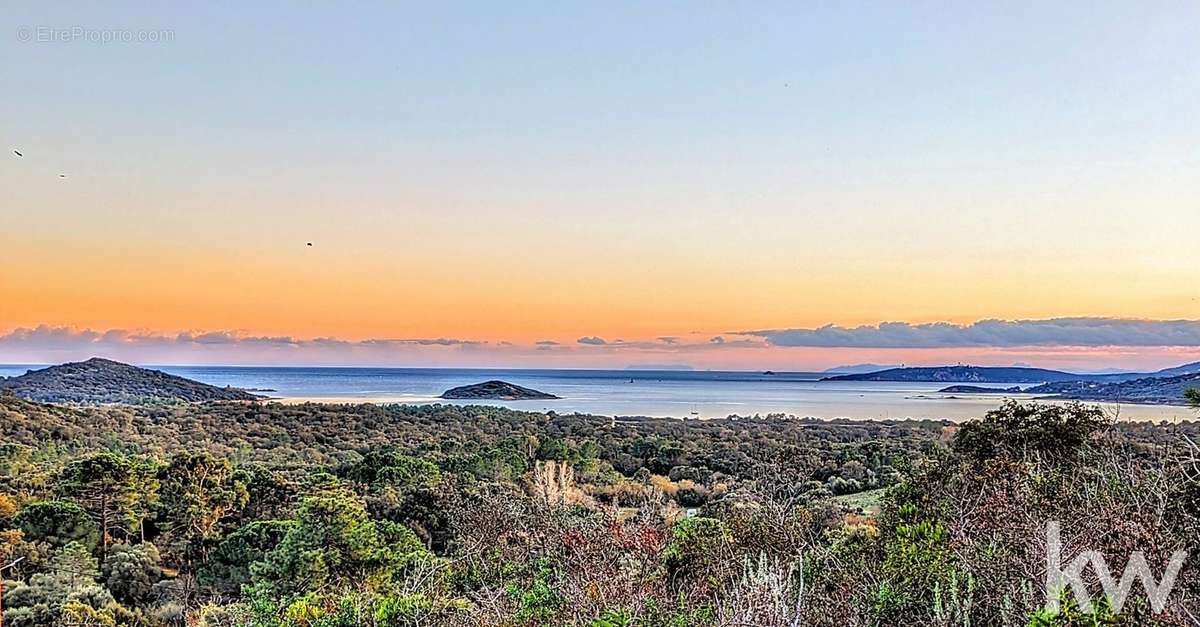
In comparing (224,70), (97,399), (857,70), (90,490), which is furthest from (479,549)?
(97,399)

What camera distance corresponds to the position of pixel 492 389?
2955 inches

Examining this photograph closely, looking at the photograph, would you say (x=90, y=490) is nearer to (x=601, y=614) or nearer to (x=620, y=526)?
(x=620, y=526)

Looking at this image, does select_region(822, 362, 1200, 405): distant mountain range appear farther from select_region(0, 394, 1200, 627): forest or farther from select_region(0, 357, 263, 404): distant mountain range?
select_region(0, 357, 263, 404): distant mountain range

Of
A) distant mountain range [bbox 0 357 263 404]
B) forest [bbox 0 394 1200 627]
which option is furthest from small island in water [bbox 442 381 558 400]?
forest [bbox 0 394 1200 627]

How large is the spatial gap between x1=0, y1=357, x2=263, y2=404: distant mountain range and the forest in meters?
12.0

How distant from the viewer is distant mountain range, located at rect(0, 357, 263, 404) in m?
38.3

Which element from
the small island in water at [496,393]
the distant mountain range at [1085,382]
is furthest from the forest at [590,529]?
the small island in water at [496,393]

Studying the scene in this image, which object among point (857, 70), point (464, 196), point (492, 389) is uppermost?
point (857, 70)

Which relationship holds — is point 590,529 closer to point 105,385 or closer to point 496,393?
point 105,385

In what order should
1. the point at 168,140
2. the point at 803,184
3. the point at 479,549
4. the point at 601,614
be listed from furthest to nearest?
1. the point at 803,184
2. the point at 168,140
3. the point at 479,549
4. the point at 601,614

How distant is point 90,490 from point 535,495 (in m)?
9.14

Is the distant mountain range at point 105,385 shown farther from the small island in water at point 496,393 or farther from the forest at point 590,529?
the small island in water at point 496,393

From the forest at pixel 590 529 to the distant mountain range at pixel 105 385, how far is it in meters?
12.0

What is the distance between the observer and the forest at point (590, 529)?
17.0 feet
